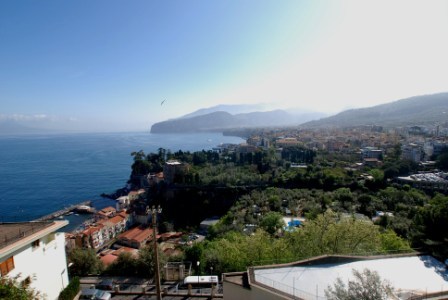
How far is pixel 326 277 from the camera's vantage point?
3648mm

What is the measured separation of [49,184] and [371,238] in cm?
3970

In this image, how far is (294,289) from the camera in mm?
3322

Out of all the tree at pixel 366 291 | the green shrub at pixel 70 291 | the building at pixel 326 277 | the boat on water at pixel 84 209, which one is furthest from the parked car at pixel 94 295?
the boat on water at pixel 84 209

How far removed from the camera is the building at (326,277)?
3295 millimetres

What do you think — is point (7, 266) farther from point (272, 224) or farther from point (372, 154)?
point (372, 154)

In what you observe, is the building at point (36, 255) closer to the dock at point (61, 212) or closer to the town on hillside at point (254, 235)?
the town on hillside at point (254, 235)

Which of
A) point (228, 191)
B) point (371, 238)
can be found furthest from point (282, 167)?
point (371, 238)

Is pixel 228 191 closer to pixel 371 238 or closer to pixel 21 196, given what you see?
pixel 371 238

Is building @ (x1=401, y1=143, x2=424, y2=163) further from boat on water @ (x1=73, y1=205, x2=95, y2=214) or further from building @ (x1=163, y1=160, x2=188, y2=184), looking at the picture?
boat on water @ (x1=73, y1=205, x2=95, y2=214)

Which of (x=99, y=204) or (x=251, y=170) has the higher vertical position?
(x=251, y=170)

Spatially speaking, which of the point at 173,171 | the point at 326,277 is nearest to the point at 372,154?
the point at 173,171

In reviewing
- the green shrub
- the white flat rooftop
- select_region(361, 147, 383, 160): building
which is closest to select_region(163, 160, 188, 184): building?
the green shrub

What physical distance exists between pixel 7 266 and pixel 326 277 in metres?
4.43

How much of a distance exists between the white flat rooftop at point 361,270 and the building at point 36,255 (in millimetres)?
3244
